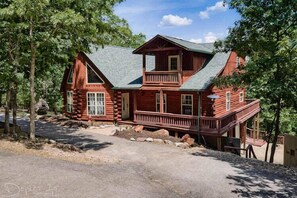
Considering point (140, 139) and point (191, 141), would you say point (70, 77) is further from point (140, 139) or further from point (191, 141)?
point (191, 141)

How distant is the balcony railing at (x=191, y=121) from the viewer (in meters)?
18.9

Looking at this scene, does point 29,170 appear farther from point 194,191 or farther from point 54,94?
point 54,94

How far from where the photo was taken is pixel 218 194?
377 inches

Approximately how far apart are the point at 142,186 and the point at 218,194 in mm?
2524

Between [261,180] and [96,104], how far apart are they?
1688 cm

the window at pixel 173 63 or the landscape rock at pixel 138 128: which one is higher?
the window at pixel 173 63

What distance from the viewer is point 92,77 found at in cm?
2534

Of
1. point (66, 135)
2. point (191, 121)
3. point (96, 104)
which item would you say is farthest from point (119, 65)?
point (191, 121)

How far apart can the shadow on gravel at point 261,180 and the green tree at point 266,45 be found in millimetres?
3409

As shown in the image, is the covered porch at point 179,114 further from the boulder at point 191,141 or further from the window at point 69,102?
the window at point 69,102

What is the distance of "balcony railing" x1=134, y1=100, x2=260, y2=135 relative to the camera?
62.2 feet

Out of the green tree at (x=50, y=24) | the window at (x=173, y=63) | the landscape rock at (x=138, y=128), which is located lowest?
the landscape rock at (x=138, y=128)

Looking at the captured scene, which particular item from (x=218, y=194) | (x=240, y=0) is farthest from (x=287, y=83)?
(x=218, y=194)

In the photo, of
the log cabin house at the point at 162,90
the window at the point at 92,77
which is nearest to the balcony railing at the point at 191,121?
the log cabin house at the point at 162,90
